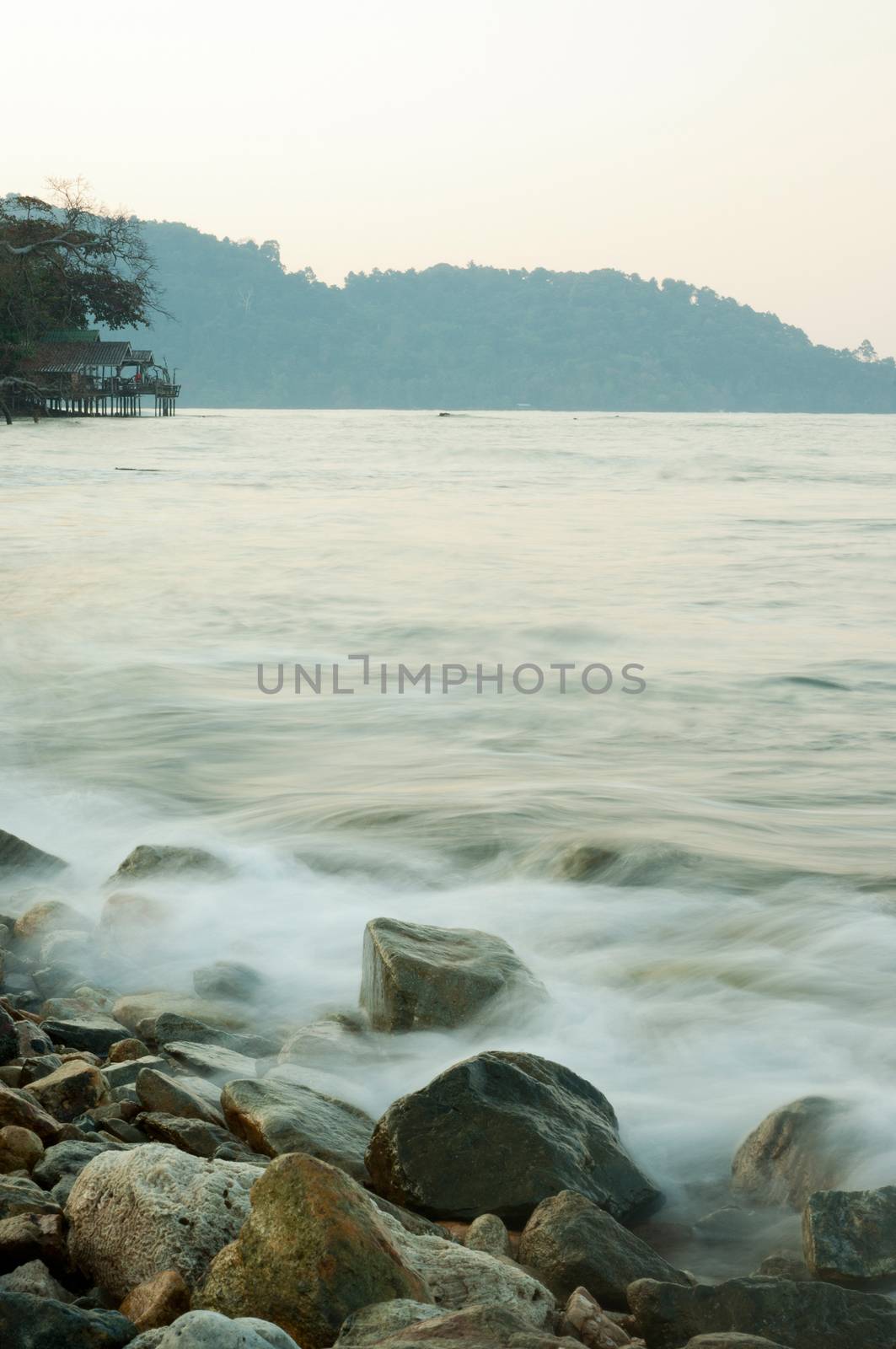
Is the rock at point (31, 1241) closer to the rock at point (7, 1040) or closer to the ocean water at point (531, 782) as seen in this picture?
the rock at point (7, 1040)

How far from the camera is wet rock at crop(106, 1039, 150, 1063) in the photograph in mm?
3818

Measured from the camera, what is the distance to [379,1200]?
9.61ft

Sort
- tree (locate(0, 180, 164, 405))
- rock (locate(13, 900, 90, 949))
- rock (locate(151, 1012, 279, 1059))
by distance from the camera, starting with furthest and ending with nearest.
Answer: tree (locate(0, 180, 164, 405)), rock (locate(13, 900, 90, 949)), rock (locate(151, 1012, 279, 1059))

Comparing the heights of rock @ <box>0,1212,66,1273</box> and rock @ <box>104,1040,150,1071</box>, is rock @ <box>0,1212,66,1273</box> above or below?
above

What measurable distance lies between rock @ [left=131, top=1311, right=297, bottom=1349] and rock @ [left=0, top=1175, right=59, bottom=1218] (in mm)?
659

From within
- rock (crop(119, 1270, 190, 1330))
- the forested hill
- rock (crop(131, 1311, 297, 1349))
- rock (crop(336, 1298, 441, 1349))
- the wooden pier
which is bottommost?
rock (crop(119, 1270, 190, 1330))

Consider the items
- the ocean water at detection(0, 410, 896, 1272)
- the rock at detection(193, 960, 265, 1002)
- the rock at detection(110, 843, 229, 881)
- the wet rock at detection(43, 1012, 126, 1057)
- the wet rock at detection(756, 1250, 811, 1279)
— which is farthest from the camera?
the rock at detection(110, 843, 229, 881)

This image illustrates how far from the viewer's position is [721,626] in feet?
43.9

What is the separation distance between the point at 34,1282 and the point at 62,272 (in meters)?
67.8

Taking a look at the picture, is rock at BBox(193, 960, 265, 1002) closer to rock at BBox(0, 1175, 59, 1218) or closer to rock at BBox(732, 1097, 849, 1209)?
rock at BBox(732, 1097, 849, 1209)

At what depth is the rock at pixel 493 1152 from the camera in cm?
311

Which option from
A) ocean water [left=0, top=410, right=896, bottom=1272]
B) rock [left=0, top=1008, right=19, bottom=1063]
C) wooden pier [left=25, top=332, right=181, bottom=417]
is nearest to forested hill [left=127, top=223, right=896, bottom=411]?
wooden pier [left=25, top=332, right=181, bottom=417]

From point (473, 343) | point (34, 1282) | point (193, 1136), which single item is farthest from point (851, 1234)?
point (473, 343)

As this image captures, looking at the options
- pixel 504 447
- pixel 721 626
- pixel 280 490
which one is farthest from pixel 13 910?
pixel 504 447
